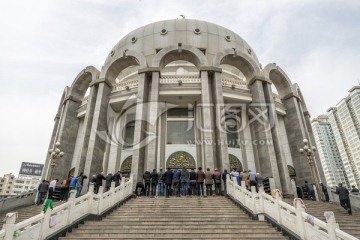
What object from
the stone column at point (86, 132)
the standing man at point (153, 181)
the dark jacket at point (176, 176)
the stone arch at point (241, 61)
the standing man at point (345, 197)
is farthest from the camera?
the stone arch at point (241, 61)

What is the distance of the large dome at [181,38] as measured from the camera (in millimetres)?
22375

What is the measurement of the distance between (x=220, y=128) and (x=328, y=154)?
118 m

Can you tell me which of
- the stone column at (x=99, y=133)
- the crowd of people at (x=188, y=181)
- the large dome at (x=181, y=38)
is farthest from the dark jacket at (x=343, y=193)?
the large dome at (x=181, y=38)

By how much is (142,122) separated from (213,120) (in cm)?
467

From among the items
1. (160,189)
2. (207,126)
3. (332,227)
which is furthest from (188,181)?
(332,227)

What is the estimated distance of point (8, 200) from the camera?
11438mm

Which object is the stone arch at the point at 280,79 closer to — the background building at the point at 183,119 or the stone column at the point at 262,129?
the background building at the point at 183,119

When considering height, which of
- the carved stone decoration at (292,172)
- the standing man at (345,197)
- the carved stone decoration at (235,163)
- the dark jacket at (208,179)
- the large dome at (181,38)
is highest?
the large dome at (181,38)

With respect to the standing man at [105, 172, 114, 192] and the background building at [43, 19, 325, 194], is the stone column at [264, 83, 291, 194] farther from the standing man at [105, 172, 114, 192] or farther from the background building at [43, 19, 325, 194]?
the standing man at [105, 172, 114, 192]

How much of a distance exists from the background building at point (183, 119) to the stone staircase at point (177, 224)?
526cm

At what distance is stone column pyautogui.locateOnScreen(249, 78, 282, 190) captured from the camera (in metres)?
14.9

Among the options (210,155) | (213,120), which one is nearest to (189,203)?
(210,155)

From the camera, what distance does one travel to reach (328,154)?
109812mm

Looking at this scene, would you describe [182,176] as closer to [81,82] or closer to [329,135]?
[81,82]
